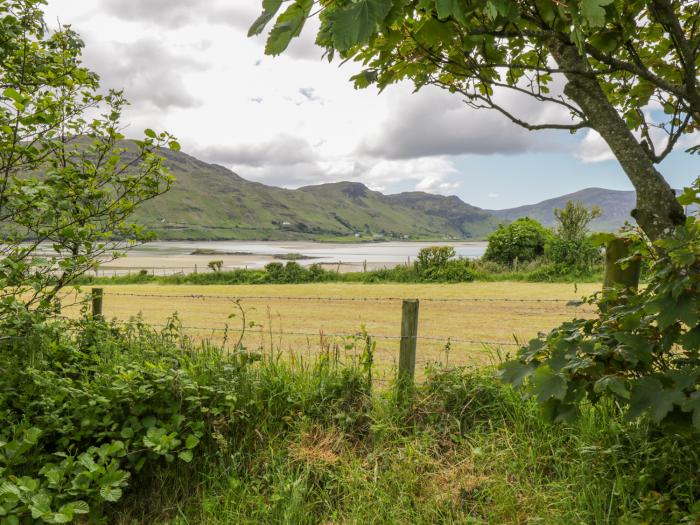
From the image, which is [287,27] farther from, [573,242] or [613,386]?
[573,242]

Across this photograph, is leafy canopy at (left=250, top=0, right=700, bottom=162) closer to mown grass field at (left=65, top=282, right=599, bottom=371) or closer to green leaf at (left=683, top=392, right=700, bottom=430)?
green leaf at (left=683, top=392, right=700, bottom=430)

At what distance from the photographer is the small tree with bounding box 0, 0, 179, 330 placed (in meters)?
4.00

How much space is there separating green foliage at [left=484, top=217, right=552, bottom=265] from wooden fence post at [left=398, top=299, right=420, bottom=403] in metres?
25.1

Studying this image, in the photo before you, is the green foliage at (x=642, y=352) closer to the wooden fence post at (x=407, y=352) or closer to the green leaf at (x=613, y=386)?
the green leaf at (x=613, y=386)

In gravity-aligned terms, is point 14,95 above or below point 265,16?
above

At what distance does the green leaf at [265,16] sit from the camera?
1.15 m

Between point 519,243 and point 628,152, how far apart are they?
27.9 meters

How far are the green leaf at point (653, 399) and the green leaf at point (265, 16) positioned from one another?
232 centimetres

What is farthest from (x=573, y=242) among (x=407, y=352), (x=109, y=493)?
(x=109, y=493)

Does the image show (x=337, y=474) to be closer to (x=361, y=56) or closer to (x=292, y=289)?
(x=361, y=56)

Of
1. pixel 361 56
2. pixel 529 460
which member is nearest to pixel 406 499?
pixel 529 460

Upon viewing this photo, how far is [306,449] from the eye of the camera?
3893 millimetres

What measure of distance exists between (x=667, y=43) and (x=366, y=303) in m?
15.7

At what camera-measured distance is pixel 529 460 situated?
3.50 metres
